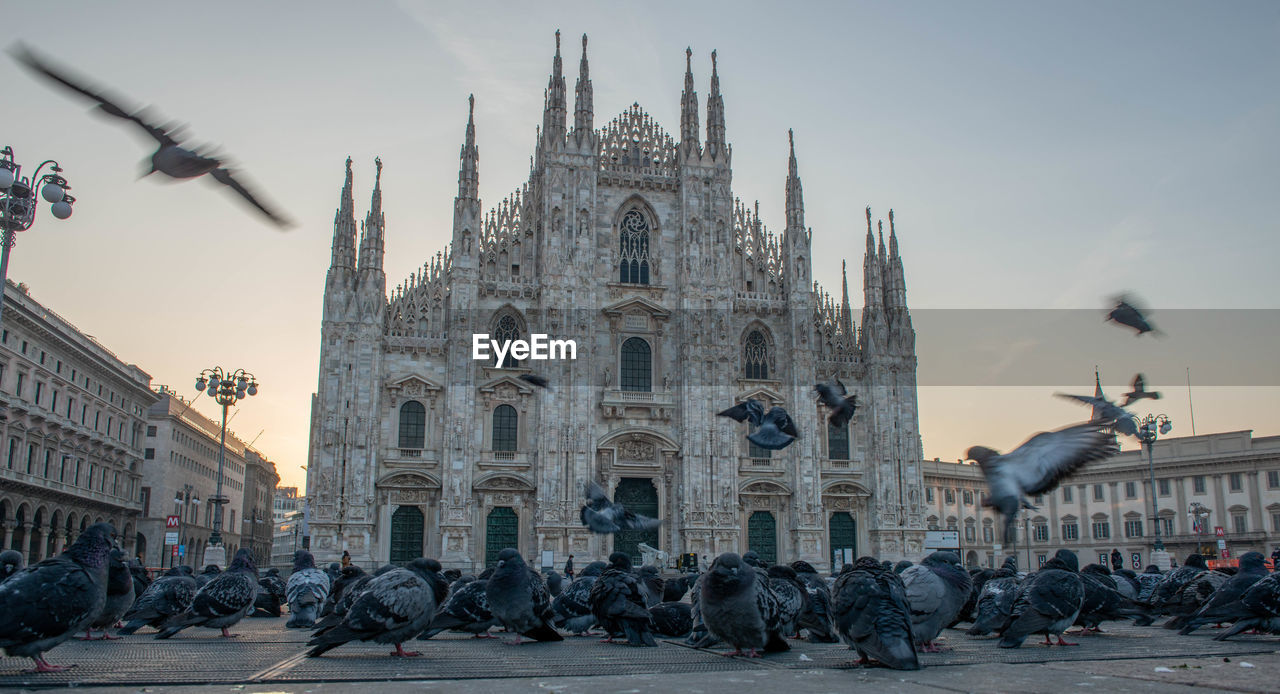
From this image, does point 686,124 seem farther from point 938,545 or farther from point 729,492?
point 938,545

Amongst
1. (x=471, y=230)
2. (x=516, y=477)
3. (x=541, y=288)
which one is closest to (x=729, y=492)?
(x=516, y=477)

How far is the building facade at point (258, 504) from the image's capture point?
97438 millimetres

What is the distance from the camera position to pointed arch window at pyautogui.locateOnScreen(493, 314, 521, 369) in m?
40.2

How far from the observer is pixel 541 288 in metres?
40.5

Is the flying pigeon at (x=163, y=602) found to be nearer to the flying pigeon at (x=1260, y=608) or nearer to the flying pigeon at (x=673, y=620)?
the flying pigeon at (x=673, y=620)

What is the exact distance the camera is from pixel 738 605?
9516mm

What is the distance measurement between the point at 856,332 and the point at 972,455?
37.1 meters

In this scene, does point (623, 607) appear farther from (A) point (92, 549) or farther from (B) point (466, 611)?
(A) point (92, 549)

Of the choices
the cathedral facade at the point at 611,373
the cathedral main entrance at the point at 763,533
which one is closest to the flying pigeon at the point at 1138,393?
the cathedral facade at the point at 611,373

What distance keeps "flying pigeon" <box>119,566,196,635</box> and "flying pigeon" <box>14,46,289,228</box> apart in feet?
24.8

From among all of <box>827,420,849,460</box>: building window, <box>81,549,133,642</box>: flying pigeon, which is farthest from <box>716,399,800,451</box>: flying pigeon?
<box>827,420,849,460</box>: building window

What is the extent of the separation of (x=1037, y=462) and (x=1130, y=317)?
5294mm

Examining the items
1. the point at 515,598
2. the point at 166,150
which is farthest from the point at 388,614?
the point at 166,150

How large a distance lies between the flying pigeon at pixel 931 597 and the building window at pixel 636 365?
31013 millimetres
